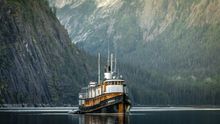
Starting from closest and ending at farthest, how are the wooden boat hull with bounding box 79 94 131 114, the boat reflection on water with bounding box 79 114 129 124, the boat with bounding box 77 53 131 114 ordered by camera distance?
1. the boat reflection on water with bounding box 79 114 129 124
2. the wooden boat hull with bounding box 79 94 131 114
3. the boat with bounding box 77 53 131 114

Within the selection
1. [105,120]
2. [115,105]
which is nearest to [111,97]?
[115,105]

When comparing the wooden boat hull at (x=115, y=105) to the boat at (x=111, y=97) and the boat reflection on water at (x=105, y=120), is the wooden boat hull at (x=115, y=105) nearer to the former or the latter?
the boat at (x=111, y=97)

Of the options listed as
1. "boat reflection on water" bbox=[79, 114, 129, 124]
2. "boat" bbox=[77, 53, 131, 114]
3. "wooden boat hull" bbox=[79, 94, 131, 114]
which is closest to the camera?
"boat reflection on water" bbox=[79, 114, 129, 124]

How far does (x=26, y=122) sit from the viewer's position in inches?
5084

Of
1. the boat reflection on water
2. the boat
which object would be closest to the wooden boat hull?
the boat

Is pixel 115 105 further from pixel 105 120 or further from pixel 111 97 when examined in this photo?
pixel 105 120

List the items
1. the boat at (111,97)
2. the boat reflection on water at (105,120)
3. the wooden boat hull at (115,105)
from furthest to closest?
1. the boat at (111,97)
2. the wooden boat hull at (115,105)
3. the boat reflection on water at (105,120)

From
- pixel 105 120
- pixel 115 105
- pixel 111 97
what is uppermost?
Answer: pixel 111 97

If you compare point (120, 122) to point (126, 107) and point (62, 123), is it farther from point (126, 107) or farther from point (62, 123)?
point (126, 107)

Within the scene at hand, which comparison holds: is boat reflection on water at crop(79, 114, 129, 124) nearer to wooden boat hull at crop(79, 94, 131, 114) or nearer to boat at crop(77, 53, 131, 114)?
wooden boat hull at crop(79, 94, 131, 114)

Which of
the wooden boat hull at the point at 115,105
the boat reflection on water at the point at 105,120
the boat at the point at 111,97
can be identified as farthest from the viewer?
the boat at the point at 111,97

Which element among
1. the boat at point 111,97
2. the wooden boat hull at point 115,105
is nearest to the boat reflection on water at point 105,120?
the wooden boat hull at point 115,105

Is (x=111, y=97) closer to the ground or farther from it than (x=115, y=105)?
farther from it

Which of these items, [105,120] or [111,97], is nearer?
[105,120]
